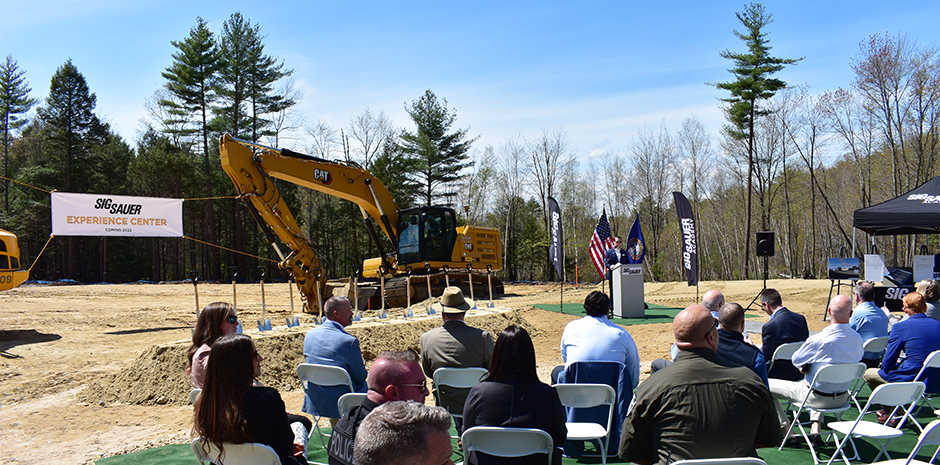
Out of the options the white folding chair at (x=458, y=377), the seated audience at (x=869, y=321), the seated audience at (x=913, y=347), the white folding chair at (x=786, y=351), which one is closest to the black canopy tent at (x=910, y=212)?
the seated audience at (x=869, y=321)

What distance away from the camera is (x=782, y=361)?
485 centimetres

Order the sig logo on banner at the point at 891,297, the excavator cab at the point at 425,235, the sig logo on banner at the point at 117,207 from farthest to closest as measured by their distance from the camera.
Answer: the excavator cab at the point at 425,235 < the sig logo on banner at the point at 117,207 < the sig logo on banner at the point at 891,297

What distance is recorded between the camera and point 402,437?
1.30 metres

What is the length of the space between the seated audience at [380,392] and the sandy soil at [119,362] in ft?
12.2

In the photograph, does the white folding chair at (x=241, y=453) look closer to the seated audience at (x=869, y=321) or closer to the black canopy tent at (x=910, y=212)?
the seated audience at (x=869, y=321)

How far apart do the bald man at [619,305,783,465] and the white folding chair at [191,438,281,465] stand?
1.60 metres

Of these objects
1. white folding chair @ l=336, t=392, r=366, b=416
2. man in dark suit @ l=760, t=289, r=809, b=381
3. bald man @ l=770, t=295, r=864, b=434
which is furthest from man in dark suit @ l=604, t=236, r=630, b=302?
white folding chair @ l=336, t=392, r=366, b=416

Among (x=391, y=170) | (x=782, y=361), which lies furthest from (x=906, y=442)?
(x=391, y=170)

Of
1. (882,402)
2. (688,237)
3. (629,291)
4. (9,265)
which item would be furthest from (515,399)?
(9,265)

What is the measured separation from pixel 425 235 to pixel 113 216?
26.1ft

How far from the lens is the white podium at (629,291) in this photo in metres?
13.7

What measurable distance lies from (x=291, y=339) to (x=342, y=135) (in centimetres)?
3265

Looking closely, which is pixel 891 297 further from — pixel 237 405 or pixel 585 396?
pixel 237 405

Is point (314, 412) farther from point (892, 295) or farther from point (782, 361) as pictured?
point (892, 295)
